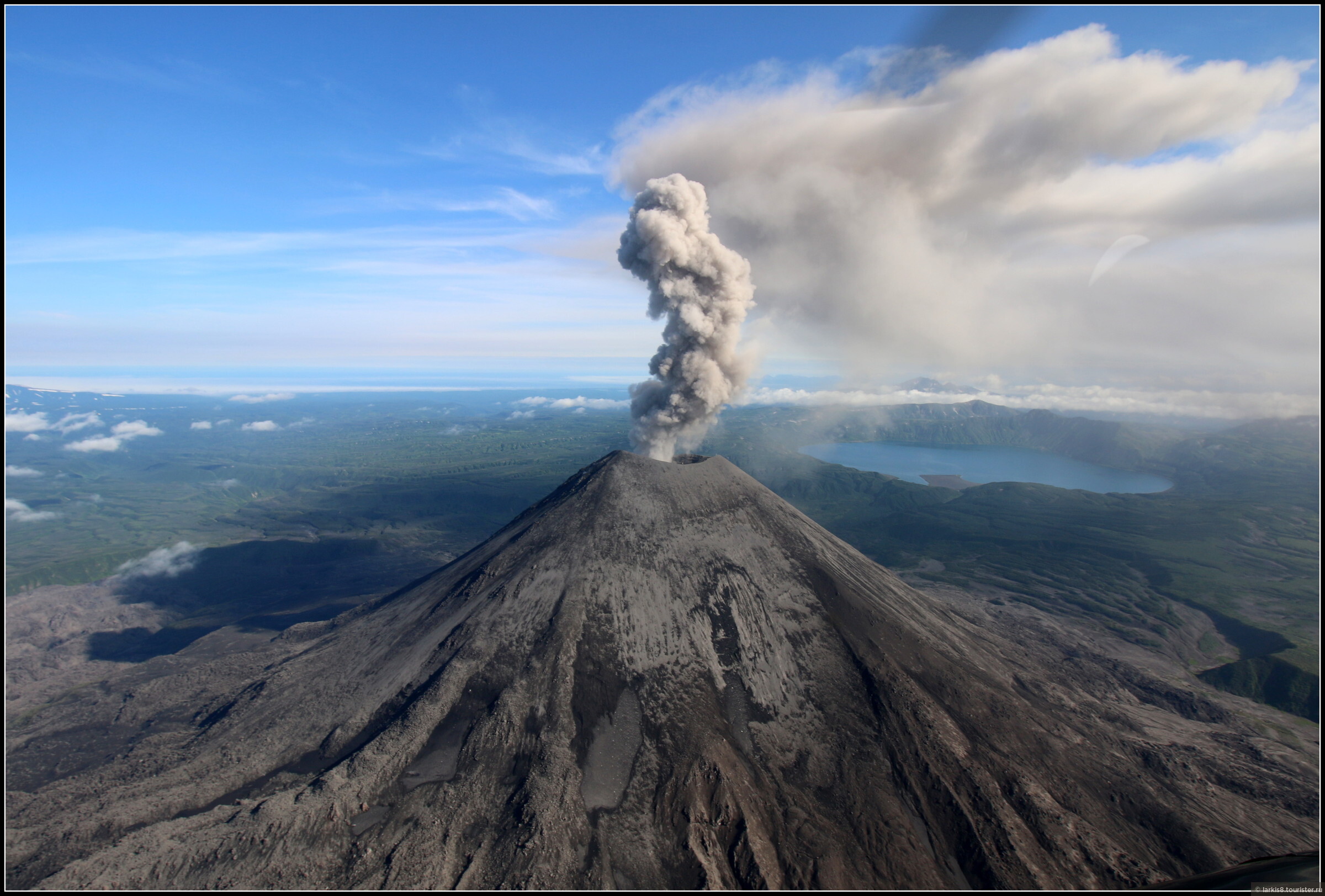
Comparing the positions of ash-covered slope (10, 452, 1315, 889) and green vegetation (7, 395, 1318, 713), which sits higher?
ash-covered slope (10, 452, 1315, 889)

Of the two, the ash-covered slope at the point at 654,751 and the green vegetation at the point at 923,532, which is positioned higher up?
the ash-covered slope at the point at 654,751

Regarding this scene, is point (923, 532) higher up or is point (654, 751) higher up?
point (654, 751)

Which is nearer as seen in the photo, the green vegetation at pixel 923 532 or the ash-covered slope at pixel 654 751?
the ash-covered slope at pixel 654 751

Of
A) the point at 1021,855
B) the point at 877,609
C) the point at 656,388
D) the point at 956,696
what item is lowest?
the point at 1021,855

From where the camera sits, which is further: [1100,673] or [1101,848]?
[1100,673]

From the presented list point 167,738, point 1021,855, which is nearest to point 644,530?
point 1021,855

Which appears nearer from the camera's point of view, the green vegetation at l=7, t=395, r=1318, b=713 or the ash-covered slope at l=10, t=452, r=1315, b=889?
the ash-covered slope at l=10, t=452, r=1315, b=889

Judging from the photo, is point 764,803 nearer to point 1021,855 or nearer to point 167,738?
point 1021,855

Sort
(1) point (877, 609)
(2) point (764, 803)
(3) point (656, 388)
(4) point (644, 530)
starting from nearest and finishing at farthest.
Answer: (2) point (764, 803) < (1) point (877, 609) < (4) point (644, 530) < (3) point (656, 388)
